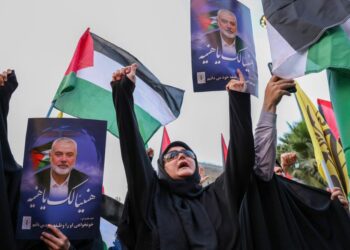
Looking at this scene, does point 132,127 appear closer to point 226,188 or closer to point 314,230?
point 226,188

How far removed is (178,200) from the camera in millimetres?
2510

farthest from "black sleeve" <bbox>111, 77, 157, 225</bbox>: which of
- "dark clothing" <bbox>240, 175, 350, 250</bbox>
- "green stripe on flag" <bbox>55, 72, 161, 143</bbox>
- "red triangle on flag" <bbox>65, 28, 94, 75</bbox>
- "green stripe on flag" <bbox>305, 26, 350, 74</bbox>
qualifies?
"red triangle on flag" <bbox>65, 28, 94, 75</bbox>

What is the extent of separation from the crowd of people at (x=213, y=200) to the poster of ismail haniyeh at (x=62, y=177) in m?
0.06

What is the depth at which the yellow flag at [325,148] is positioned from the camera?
4.08 metres

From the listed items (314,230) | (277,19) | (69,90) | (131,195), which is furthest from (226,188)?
(69,90)

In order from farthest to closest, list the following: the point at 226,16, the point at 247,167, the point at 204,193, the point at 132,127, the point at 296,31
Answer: the point at 226,16, the point at 296,31, the point at 204,193, the point at 132,127, the point at 247,167

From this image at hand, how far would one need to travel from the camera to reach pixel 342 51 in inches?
121

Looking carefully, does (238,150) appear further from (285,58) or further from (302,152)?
(302,152)

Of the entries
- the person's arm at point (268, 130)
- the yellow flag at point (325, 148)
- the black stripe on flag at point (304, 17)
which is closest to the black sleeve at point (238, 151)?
the person's arm at point (268, 130)

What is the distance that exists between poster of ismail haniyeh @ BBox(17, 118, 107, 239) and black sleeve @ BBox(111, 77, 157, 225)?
0.85 feet

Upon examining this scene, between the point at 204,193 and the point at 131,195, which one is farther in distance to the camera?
the point at 204,193

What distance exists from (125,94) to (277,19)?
65.0 inches

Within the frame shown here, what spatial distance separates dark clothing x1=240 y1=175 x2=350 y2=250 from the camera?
7.88 feet

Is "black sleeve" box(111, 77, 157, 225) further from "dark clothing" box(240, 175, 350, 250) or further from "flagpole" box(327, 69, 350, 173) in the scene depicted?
"flagpole" box(327, 69, 350, 173)
